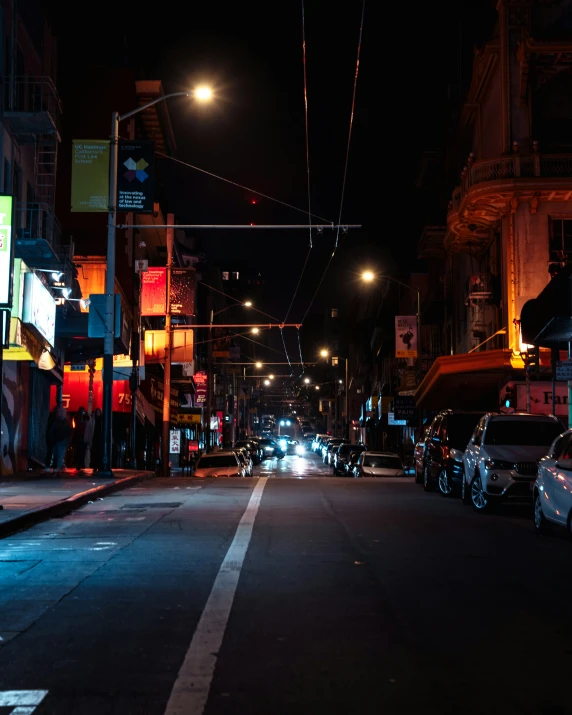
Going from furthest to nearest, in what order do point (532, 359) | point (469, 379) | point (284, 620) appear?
1. point (469, 379)
2. point (532, 359)
3. point (284, 620)

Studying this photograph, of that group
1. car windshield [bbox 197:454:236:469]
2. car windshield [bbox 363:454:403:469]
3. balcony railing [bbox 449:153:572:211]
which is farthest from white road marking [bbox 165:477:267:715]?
car windshield [bbox 363:454:403:469]

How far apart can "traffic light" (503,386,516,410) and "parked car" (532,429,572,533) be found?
57.6 ft

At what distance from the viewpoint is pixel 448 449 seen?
70.3 feet

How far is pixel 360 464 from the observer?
35.0 meters

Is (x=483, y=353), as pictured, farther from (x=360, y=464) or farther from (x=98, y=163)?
(x=98, y=163)

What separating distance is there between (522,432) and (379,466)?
57.6ft

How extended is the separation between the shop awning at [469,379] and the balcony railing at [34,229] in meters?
13.6

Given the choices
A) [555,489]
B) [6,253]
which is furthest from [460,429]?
[6,253]

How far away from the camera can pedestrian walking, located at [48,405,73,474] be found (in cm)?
2488

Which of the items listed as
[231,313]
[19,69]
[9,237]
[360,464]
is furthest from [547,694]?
[231,313]

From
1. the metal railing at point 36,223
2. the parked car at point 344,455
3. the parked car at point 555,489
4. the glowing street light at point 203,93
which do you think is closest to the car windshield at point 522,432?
the parked car at point 555,489

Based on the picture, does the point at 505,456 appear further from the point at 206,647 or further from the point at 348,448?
the point at 348,448

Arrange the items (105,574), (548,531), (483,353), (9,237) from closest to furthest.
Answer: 1. (105,574)
2. (548,531)
3. (9,237)
4. (483,353)

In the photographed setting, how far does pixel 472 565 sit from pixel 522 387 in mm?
23075
